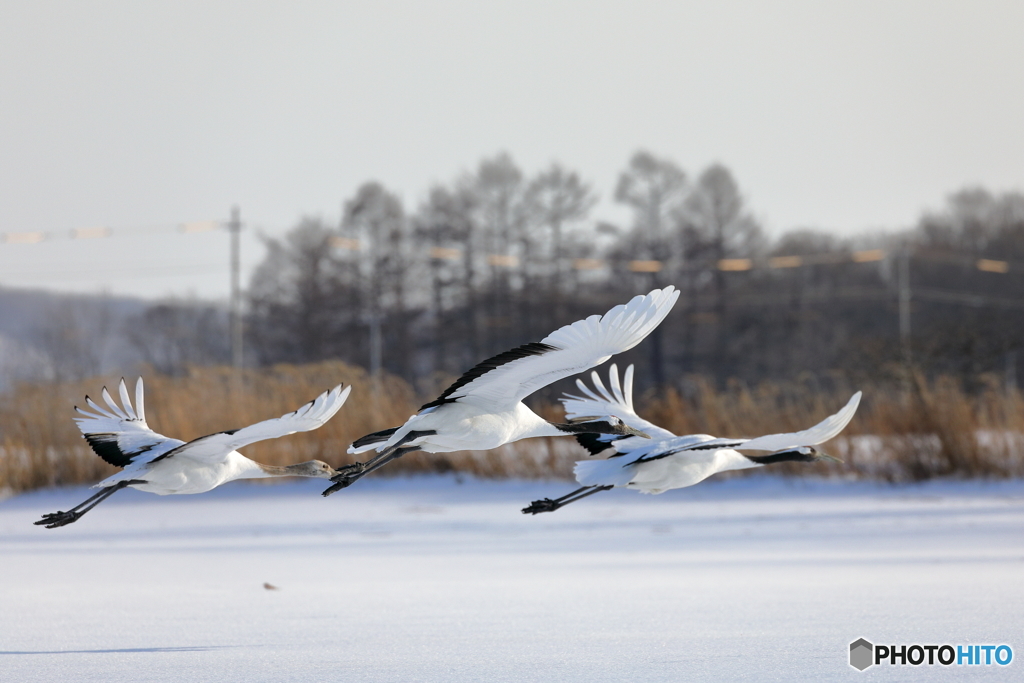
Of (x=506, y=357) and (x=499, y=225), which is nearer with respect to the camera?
(x=506, y=357)

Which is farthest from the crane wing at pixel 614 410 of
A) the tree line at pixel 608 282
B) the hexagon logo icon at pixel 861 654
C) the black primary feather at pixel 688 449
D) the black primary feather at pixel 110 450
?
the tree line at pixel 608 282

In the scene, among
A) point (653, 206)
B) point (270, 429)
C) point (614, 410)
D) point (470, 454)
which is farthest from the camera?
point (653, 206)

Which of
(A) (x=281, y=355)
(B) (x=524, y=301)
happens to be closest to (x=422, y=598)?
(B) (x=524, y=301)

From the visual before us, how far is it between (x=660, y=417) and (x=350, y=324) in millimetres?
26793

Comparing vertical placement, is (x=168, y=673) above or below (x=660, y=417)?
below

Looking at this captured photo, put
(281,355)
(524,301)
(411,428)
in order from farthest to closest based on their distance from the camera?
(281,355) < (524,301) < (411,428)

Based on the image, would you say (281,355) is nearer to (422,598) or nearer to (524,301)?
(524,301)

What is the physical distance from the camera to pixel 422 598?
28.0 ft

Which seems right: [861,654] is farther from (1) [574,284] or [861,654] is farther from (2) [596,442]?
(1) [574,284]

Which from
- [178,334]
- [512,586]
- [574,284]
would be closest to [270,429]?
[512,586]

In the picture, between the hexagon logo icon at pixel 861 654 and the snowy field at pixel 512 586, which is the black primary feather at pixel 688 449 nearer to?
the snowy field at pixel 512 586

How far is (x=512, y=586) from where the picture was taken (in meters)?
9.15

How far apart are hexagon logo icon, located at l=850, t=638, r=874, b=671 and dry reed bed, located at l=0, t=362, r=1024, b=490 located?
9.96 meters

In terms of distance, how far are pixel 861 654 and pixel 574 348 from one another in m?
2.76
